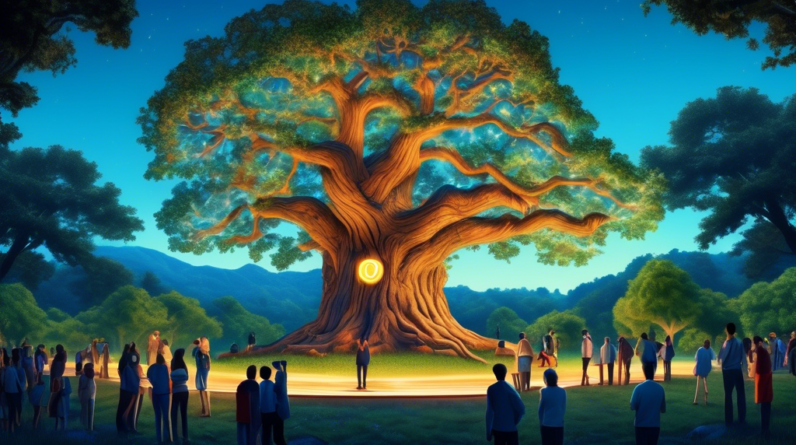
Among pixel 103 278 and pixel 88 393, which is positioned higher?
pixel 103 278

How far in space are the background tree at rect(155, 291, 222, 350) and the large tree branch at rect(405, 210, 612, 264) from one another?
33552mm

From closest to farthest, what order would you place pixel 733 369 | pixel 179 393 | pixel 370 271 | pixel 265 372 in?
pixel 265 372
pixel 179 393
pixel 733 369
pixel 370 271

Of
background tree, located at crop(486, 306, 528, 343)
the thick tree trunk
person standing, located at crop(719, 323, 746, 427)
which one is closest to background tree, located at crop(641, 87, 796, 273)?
the thick tree trunk

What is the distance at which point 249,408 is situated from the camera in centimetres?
1347

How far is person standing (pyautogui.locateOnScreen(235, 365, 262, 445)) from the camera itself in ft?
44.1

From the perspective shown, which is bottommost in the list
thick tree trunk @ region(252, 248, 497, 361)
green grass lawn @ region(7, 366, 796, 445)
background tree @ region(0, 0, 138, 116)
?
green grass lawn @ region(7, 366, 796, 445)

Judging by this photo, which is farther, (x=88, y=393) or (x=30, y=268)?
(x=30, y=268)

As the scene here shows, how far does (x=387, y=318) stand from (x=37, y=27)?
19.6 m

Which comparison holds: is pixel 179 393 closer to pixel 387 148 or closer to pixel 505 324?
pixel 387 148

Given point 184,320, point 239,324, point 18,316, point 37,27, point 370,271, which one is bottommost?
point 239,324

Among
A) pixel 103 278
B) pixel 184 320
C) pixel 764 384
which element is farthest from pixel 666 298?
pixel 103 278

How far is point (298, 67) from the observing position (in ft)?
106

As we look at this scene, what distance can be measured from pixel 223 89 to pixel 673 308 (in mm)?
→ 29845

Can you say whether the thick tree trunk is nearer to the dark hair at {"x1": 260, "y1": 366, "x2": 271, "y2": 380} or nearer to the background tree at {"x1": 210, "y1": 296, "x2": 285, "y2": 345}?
the dark hair at {"x1": 260, "y1": 366, "x2": 271, "y2": 380}
